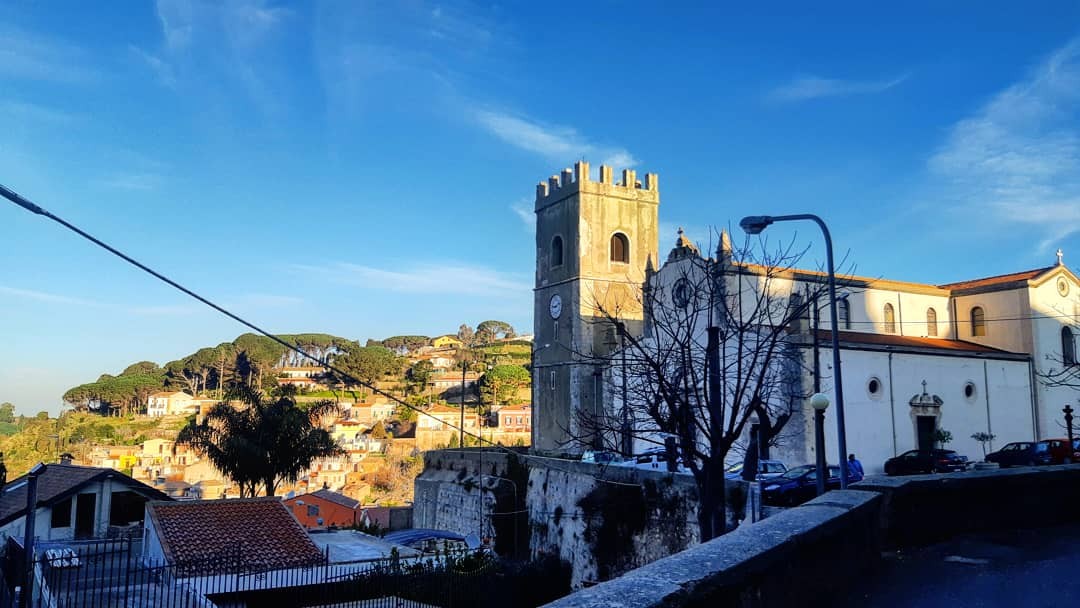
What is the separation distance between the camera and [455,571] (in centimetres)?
2103

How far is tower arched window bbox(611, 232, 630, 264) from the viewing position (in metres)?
44.8

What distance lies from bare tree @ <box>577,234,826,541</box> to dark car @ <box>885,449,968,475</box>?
403 centimetres

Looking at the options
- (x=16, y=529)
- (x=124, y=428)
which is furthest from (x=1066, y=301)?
(x=124, y=428)

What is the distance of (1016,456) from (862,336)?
8.48 meters

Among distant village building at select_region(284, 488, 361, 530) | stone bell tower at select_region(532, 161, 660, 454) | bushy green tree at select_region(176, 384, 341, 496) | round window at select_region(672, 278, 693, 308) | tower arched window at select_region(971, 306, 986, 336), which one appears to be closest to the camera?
round window at select_region(672, 278, 693, 308)

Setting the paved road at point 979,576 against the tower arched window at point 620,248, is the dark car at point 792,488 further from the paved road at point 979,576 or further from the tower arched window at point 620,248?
the tower arched window at point 620,248

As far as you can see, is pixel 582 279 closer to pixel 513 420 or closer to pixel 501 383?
pixel 513 420

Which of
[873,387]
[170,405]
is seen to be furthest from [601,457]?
[170,405]

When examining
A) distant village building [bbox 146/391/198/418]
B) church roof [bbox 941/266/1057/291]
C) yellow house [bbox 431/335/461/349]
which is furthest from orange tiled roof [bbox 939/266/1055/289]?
yellow house [bbox 431/335/461/349]

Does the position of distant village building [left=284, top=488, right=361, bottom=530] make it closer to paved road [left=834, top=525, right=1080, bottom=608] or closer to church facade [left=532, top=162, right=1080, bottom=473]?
church facade [left=532, top=162, right=1080, bottom=473]

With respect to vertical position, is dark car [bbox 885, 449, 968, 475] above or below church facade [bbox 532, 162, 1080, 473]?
below

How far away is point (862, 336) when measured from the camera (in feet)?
111

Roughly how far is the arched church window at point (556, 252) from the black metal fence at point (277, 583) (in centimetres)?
2650

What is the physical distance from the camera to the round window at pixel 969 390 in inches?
1323
